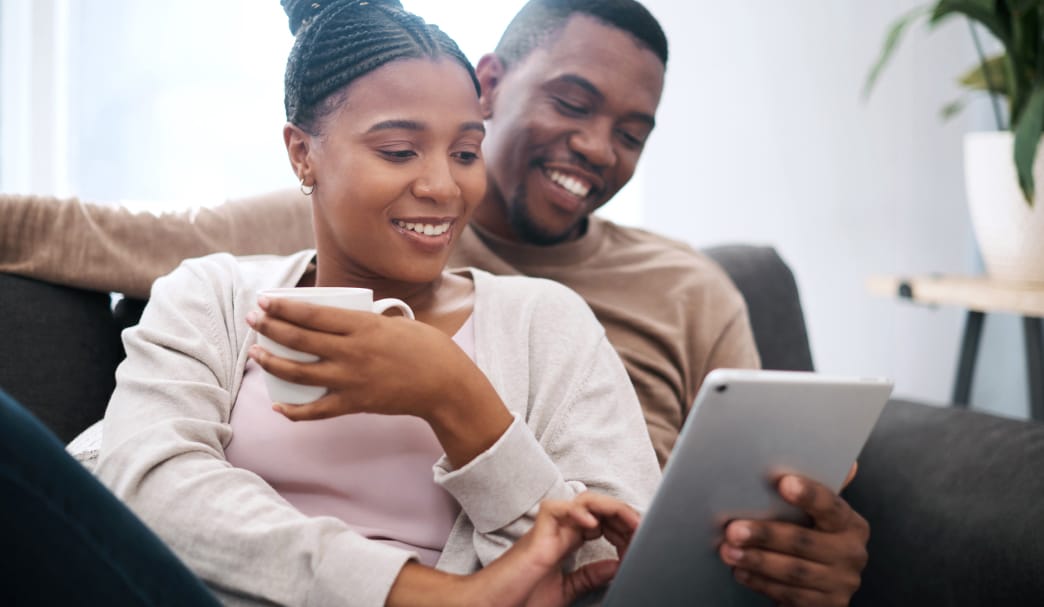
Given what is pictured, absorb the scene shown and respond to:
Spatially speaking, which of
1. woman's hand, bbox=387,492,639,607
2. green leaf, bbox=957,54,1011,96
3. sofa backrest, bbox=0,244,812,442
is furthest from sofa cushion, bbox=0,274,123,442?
green leaf, bbox=957,54,1011,96

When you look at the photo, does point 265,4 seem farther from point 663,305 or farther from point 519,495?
point 519,495

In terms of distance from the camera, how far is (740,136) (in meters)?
2.78

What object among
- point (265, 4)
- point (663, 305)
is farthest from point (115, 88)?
point (663, 305)

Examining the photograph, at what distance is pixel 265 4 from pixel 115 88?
44cm

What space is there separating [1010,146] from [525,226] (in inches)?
47.2

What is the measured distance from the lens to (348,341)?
2.49 feet

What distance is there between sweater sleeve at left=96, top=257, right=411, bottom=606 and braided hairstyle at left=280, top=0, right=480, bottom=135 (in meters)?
0.26

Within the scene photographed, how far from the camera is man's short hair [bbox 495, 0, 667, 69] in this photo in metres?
1.38

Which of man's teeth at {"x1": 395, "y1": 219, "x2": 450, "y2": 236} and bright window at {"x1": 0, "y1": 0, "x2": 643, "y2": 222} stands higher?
man's teeth at {"x1": 395, "y1": 219, "x2": 450, "y2": 236}

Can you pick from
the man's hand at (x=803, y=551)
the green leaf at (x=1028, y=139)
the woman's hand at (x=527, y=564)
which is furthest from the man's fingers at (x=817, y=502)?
the green leaf at (x=1028, y=139)

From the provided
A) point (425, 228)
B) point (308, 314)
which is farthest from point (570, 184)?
point (308, 314)

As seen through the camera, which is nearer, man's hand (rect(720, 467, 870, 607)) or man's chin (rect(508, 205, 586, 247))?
man's hand (rect(720, 467, 870, 607))

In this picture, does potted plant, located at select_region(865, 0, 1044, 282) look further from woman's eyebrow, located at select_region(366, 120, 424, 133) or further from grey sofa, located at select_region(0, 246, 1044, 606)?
woman's eyebrow, located at select_region(366, 120, 424, 133)

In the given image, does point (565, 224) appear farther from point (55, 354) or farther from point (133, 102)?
point (133, 102)
